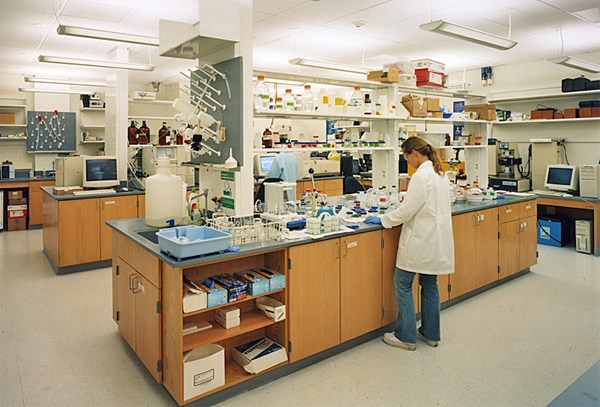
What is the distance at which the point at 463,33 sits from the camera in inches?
143

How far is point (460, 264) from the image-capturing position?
12.1 ft

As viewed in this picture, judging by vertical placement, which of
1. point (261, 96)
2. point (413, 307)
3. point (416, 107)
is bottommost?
point (413, 307)

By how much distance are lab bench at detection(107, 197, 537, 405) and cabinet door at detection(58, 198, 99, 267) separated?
190cm

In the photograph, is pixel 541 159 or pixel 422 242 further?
pixel 541 159

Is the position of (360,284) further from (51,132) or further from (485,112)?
(51,132)

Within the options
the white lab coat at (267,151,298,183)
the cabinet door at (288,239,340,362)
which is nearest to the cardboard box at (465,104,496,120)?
the white lab coat at (267,151,298,183)

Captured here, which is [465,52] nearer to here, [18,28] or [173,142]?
[173,142]

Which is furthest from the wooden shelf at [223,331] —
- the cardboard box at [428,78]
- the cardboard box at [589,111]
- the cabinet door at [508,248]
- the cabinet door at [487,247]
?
the cardboard box at [589,111]

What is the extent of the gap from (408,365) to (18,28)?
5595 mm

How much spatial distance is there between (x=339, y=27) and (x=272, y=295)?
3.77 metres

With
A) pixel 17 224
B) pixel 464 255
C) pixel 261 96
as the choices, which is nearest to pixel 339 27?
pixel 261 96

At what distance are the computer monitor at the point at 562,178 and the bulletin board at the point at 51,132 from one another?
335 inches

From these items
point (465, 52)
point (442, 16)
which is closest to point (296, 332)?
point (442, 16)

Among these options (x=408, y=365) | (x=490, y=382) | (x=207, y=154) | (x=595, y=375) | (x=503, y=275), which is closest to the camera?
(x=595, y=375)
